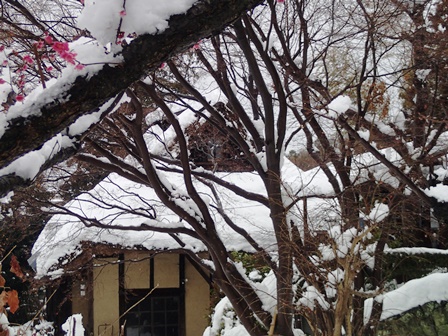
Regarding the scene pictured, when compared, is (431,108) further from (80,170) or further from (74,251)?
(74,251)

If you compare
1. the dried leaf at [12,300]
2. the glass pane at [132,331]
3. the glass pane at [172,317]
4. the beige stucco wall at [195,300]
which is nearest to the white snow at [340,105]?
the dried leaf at [12,300]

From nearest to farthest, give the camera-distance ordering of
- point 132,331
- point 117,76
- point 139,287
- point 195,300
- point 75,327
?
1. point 117,76
2. point 75,327
3. point 139,287
4. point 195,300
5. point 132,331

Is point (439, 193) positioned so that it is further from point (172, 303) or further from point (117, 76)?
point (172, 303)

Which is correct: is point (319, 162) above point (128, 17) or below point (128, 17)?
above

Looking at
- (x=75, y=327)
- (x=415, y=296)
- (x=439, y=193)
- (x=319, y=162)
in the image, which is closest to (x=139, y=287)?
(x=319, y=162)

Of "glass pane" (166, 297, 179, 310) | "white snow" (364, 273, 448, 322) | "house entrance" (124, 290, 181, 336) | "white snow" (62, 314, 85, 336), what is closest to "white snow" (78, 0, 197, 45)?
"white snow" (62, 314, 85, 336)

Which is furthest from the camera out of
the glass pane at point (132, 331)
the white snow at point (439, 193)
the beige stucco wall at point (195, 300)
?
the glass pane at point (132, 331)

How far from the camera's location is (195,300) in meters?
11.4

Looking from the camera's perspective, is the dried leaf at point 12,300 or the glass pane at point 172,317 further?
the glass pane at point 172,317

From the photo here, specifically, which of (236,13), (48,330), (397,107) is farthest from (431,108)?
(48,330)

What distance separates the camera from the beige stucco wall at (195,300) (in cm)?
1133

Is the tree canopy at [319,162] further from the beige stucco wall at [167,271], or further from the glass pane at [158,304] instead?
the glass pane at [158,304]

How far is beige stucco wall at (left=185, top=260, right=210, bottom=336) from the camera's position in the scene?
1133 centimetres

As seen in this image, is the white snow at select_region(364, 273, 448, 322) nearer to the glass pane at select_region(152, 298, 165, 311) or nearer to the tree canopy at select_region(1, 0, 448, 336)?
the tree canopy at select_region(1, 0, 448, 336)
